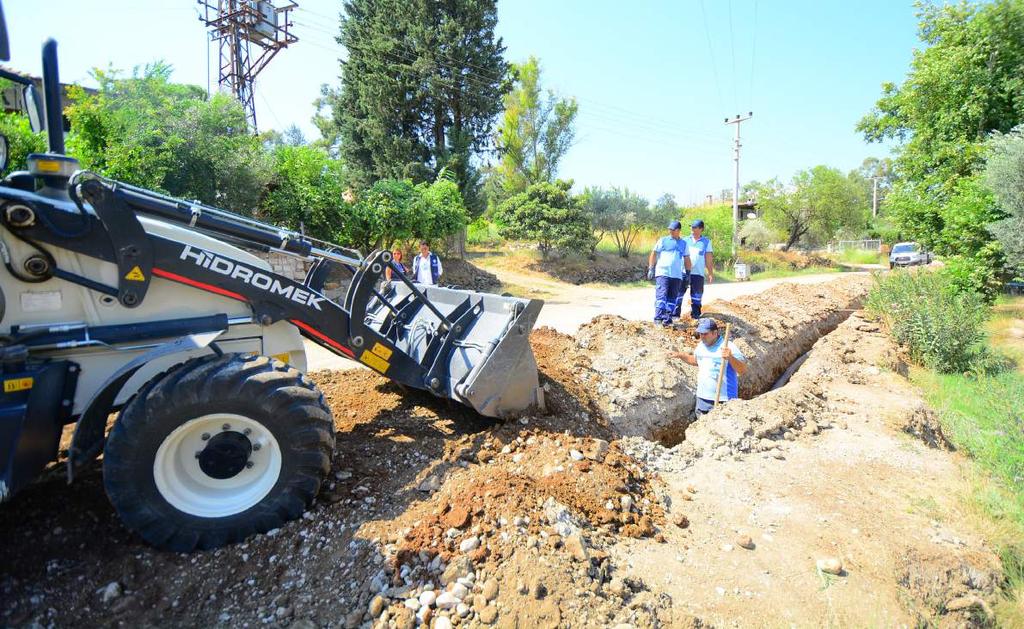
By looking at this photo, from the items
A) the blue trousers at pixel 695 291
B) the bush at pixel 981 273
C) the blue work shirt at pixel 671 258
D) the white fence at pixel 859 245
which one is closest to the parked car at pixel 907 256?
the white fence at pixel 859 245

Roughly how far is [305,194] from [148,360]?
10.4 metres

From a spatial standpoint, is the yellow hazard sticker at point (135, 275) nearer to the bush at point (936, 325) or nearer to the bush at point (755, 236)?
the bush at point (936, 325)

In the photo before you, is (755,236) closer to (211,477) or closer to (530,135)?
(530,135)

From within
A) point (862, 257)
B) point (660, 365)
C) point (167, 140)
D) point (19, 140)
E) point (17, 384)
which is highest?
point (167, 140)

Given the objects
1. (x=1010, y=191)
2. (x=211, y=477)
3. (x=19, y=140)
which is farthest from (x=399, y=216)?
(x=1010, y=191)

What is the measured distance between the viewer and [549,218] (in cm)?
2277

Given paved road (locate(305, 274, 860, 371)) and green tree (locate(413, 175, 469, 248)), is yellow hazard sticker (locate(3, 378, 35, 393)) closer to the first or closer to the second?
paved road (locate(305, 274, 860, 371))

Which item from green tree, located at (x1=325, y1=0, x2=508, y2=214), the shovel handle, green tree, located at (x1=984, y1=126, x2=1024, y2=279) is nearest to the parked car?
green tree, located at (x1=984, y1=126, x2=1024, y2=279)

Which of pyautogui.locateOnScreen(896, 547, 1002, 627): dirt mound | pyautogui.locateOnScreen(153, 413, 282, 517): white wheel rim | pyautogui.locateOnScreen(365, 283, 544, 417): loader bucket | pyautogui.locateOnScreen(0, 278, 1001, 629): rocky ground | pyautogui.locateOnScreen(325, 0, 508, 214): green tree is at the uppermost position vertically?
pyautogui.locateOnScreen(325, 0, 508, 214): green tree

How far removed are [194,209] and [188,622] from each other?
7.53 ft

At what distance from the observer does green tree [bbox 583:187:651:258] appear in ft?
86.3

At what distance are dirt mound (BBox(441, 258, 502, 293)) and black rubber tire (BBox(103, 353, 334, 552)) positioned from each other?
589 inches

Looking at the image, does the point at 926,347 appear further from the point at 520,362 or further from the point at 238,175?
the point at 238,175

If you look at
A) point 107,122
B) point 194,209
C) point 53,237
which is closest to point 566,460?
point 194,209
